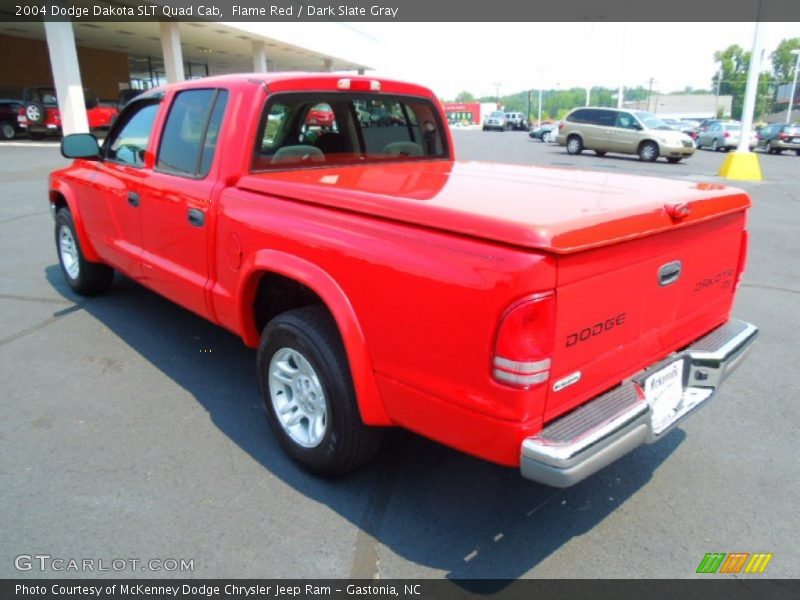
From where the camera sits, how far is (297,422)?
9.98 ft

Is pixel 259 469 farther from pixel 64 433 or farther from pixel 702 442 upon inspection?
pixel 702 442

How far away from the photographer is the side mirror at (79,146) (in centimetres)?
453

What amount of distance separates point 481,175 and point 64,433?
2.72 meters

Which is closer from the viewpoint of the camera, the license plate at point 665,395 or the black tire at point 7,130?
the license plate at point 665,395

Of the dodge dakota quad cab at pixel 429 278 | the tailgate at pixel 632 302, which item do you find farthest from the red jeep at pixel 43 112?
the tailgate at pixel 632 302

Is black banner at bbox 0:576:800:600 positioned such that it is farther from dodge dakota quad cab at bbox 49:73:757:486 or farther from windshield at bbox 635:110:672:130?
windshield at bbox 635:110:672:130

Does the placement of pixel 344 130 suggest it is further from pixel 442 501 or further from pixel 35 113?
pixel 35 113

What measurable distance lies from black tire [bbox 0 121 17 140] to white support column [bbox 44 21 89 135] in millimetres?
6553

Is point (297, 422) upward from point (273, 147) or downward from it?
downward

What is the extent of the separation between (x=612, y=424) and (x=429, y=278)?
2.79 ft

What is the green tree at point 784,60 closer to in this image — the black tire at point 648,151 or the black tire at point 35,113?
the black tire at point 648,151

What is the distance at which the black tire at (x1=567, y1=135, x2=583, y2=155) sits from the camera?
23.4m

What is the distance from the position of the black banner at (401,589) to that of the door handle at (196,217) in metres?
1.82

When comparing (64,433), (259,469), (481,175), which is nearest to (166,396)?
(64,433)
